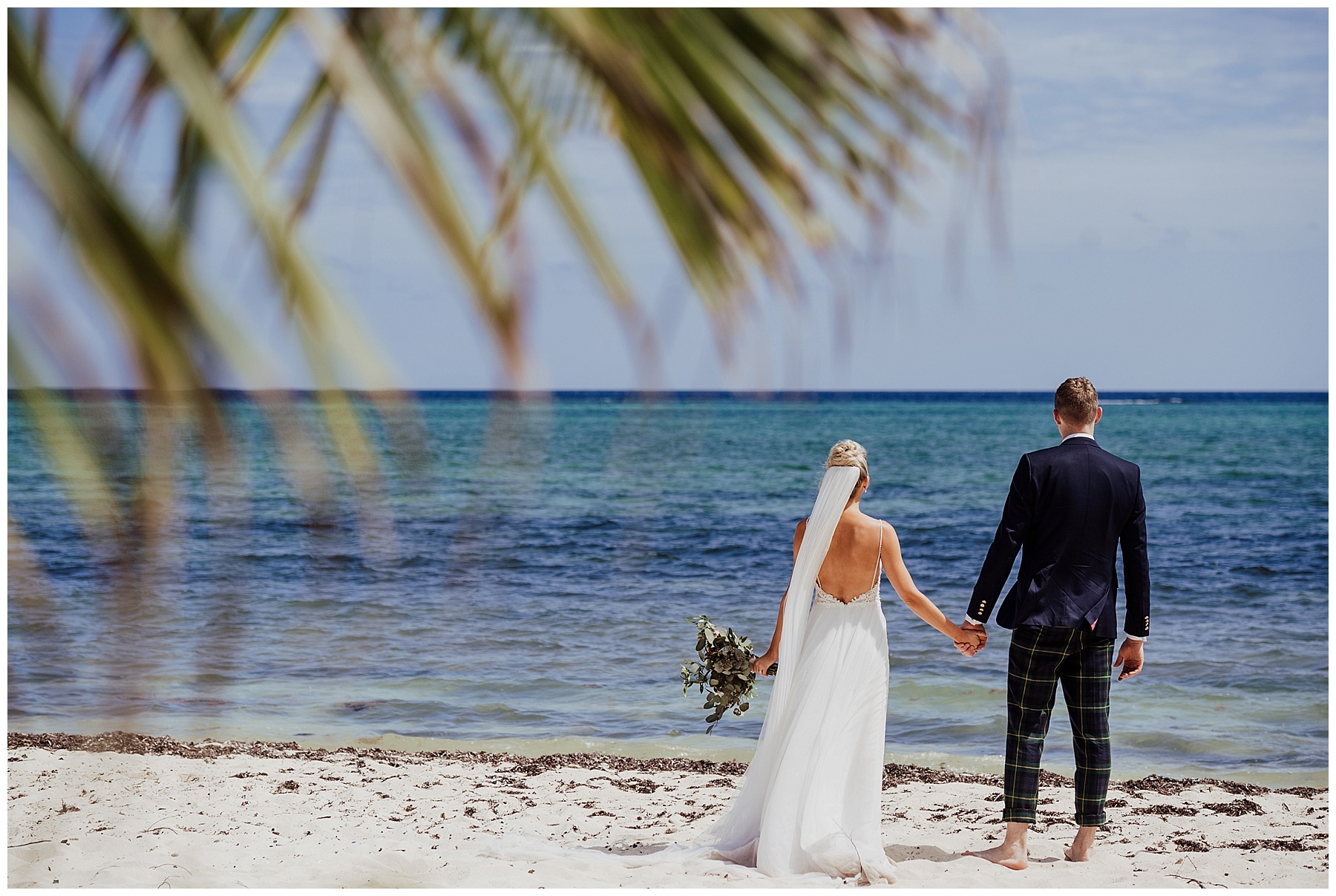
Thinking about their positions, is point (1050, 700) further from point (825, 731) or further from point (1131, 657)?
point (825, 731)

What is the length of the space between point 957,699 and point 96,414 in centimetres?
915

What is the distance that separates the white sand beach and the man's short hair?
2.04 metres

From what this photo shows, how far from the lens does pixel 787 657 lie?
4.85 meters

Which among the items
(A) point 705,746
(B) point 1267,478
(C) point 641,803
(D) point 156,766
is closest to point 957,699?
(A) point 705,746

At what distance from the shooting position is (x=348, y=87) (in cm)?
70

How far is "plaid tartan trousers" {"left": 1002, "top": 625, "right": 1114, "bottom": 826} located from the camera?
15.2 ft

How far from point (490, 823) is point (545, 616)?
7.64 metres

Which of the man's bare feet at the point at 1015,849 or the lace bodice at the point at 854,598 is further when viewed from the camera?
the man's bare feet at the point at 1015,849

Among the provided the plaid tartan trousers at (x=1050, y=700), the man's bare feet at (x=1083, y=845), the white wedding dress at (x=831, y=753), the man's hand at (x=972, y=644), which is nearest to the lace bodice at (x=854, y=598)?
the white wedding dress at (x=831, y=753)

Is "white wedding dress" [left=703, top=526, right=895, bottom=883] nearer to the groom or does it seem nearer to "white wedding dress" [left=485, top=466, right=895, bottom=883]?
"white wedding dress" [left=485, top=466, right=895, bottom=883]

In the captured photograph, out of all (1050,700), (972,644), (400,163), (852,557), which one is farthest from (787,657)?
(400,163)

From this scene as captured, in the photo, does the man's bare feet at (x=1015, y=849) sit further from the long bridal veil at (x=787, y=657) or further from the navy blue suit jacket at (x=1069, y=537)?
the long bridal veil at (x=787, y=657)

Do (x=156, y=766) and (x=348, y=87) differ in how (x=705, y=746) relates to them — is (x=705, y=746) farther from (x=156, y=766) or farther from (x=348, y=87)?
(x=348, y=87)

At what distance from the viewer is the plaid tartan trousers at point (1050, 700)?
4.64 meters
